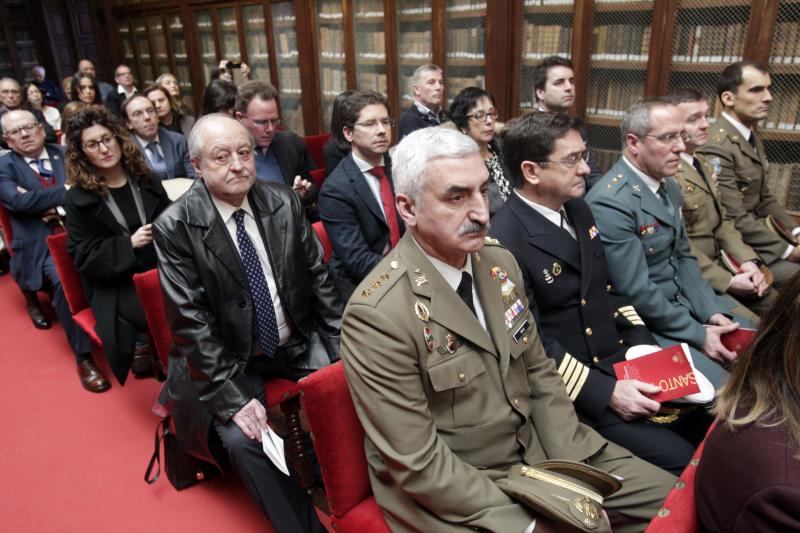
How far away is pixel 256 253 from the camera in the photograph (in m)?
2.10

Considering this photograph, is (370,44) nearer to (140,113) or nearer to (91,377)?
(140,113)

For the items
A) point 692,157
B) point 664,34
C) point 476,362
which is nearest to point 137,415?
point 476,362

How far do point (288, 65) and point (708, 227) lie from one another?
18.3 feet

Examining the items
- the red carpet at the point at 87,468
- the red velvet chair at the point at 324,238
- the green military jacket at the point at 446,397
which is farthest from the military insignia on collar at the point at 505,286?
the red carpet at the point at 87,468

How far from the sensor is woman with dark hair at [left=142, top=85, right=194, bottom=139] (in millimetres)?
4598

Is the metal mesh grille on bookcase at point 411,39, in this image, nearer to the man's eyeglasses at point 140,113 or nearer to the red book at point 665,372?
the man's eyeglasses at point 140,113

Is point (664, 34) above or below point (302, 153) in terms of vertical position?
above

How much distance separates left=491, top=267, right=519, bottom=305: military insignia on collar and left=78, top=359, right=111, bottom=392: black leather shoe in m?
2.50

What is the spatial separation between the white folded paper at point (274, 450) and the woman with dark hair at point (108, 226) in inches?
51.0

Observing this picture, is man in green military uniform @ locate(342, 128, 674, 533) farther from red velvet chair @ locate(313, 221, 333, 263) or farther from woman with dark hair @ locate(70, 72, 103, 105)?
woman with dark hair @ locate(70, 72, 103, 105)

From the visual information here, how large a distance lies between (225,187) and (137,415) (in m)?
1.53

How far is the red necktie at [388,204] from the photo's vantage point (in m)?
2.82

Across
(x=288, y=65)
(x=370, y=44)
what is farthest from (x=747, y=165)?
(x=288, y=65)

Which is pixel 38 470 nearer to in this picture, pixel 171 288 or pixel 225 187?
pixel 171 288
